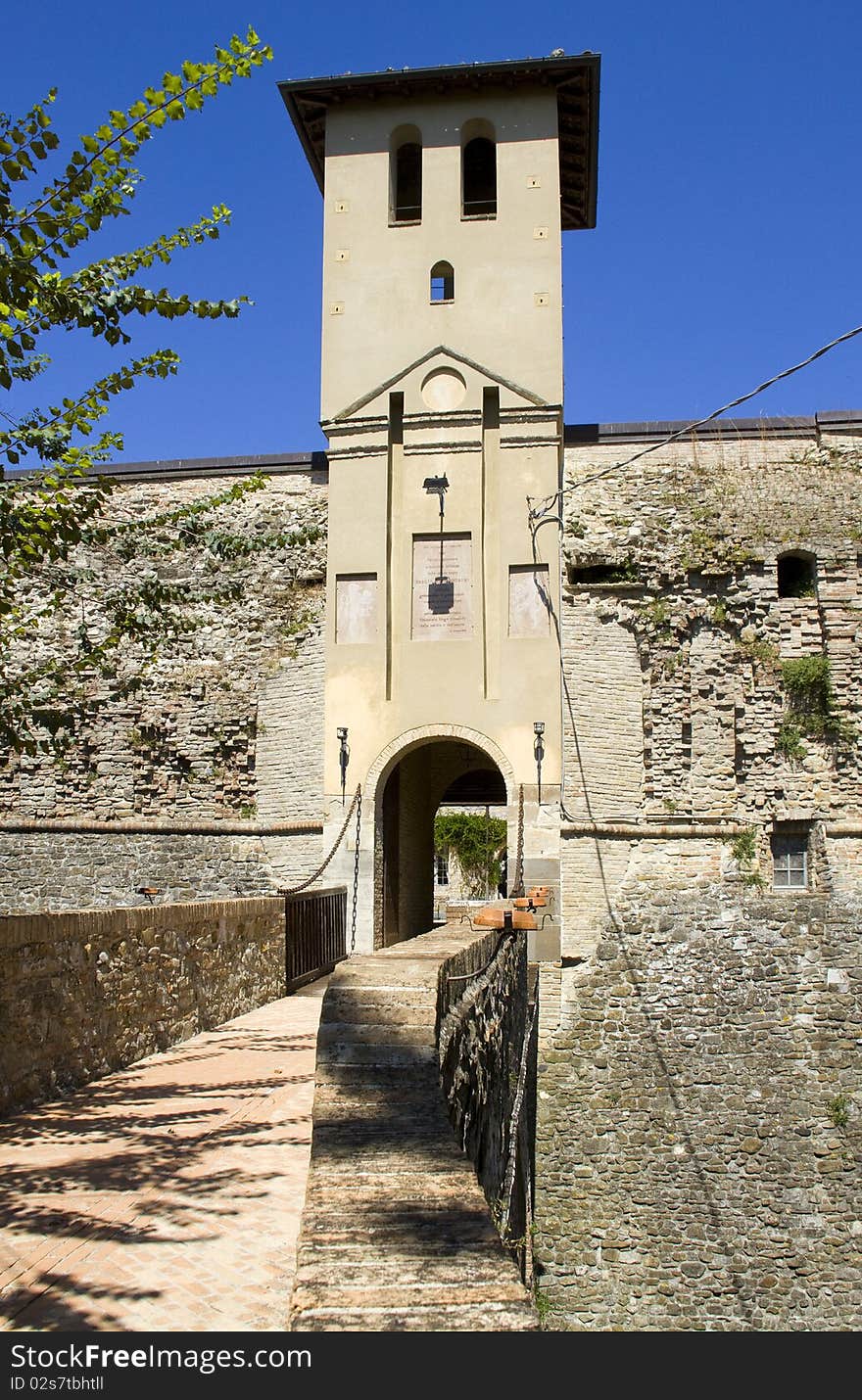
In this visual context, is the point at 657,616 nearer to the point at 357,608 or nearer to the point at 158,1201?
the point at 357,608

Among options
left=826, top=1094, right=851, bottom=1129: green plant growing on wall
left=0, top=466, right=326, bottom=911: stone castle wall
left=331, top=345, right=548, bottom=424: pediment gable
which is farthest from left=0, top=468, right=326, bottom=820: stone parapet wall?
left=826, top=1094, right=851, bottom=1129: green plant growing on wall

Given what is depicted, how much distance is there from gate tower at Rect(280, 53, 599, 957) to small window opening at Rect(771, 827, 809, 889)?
11.7 ft

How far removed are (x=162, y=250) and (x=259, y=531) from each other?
11297 mm

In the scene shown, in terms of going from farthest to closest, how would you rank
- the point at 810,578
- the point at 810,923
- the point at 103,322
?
the point at 810,578
the point at 810,923
the point at 103,322

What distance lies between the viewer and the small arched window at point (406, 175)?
1762cm

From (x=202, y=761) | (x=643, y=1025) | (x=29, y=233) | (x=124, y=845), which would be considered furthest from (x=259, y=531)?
(x=29, y=233)

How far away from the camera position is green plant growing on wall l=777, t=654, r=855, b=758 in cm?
1650

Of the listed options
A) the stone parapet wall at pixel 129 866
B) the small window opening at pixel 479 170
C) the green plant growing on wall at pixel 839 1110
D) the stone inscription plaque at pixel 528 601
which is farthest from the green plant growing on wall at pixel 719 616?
the small window opening at pixel 479 170

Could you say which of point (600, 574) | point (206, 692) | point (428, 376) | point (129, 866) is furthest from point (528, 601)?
point (129, 866)

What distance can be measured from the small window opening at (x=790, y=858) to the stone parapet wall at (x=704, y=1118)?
32 cm

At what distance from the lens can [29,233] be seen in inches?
230

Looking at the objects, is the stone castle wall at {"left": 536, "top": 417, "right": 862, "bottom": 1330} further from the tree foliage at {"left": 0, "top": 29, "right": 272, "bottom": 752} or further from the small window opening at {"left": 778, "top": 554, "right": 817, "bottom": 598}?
the tree foliage at {"left": 0, "top": 29, "right": 272, "bottom": 752}

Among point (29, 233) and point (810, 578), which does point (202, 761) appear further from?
point (29, 233)
